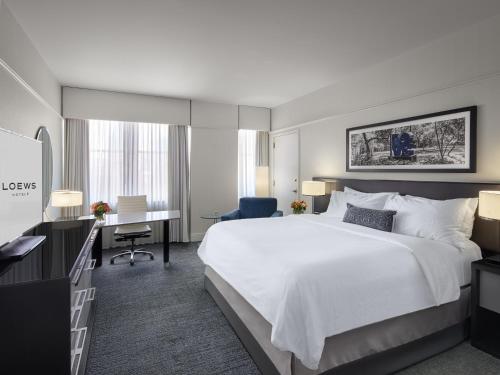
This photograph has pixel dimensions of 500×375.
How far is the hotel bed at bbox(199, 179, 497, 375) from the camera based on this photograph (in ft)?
5.76

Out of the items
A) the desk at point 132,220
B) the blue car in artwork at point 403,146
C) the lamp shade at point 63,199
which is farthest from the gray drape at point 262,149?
the lamp shade at point 63,199

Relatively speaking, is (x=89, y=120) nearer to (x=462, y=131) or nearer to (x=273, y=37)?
(x=273, y=37)

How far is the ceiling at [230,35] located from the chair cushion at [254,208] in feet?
6.59

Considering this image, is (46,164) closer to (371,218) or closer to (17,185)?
(17,185)

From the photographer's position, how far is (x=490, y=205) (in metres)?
2.33

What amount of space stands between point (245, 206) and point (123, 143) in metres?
2.59

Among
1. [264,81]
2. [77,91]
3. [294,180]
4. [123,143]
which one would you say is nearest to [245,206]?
[294,180]

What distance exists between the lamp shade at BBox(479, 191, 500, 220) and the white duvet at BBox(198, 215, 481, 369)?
0.36 metres

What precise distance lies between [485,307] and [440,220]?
Answer: 2.50 ft

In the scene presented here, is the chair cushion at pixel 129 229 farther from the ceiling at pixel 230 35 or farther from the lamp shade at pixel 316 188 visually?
the lamp shade at pixel 316 188

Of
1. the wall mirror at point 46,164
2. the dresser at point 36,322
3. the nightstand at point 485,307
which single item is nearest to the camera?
the dresser at point 36,322

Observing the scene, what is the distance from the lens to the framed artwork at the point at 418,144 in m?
2.92

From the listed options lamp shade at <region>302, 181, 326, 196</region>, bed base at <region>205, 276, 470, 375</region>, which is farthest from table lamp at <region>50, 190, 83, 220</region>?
lamp shade at <region>302, 181, 326, 196</region>

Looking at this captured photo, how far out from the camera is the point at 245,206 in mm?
5090
